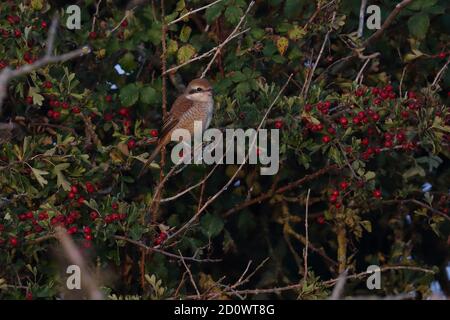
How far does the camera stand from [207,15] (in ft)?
17.4

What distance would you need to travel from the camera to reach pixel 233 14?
5.27m

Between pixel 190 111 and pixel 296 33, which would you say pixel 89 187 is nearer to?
pixel 190 111

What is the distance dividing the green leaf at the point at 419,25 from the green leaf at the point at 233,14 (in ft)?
3.06

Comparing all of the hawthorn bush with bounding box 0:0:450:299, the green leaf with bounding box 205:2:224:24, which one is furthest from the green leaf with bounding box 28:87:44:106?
the green leaf with bounding box 205:2:224:24

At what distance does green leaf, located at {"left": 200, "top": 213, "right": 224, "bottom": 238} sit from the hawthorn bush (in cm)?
1

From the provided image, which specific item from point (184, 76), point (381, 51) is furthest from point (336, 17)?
point (184, 76)

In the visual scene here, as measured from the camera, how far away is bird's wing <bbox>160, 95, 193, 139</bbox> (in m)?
5.46

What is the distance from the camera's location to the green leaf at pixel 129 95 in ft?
17.7

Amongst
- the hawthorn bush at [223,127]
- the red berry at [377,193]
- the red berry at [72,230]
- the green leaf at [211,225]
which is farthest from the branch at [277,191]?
the red berry at [72,230]

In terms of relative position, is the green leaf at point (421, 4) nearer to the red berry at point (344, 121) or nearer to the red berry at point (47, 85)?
the red berry at point (344, 121)

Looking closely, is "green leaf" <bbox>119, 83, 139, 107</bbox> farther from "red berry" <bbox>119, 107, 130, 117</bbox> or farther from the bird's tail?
the bird's tail

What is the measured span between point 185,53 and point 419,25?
1262 mm

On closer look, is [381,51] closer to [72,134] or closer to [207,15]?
[207,15]

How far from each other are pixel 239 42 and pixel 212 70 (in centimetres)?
33
